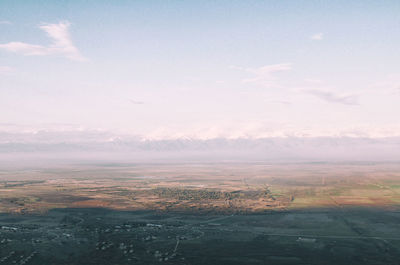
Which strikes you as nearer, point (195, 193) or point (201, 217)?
point (201, 217)

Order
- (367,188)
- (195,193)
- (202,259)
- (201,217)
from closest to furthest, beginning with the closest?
(202,259)
(201,217)
(195,193)
(367,188)

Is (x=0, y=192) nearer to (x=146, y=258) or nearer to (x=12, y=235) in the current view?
(x=12, y=235)

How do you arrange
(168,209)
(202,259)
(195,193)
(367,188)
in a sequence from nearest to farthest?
1. (202,259)
2. (168,209)
3. (195,193)
4. (367,188)

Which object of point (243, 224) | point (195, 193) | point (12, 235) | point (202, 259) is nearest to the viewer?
point (202, 259)

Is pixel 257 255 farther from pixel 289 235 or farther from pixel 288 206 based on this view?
pixel 288 206

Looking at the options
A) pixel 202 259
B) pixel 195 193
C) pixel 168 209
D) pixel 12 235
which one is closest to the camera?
pixel 202 259

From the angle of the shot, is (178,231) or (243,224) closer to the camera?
(178,231)

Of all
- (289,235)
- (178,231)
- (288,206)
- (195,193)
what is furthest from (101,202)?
(289,235)

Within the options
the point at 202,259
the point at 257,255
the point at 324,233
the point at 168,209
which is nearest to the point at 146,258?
the point at 202,259
